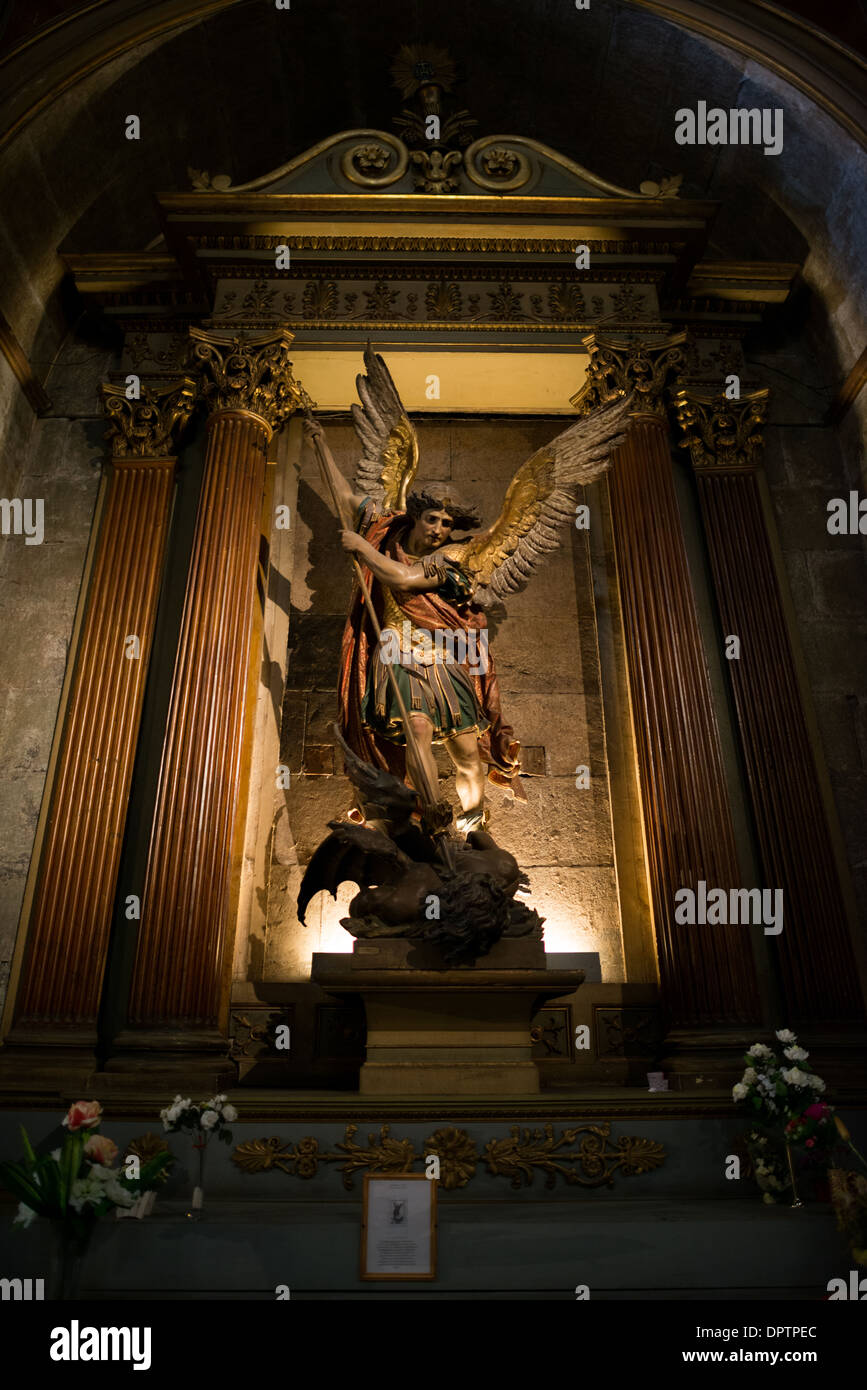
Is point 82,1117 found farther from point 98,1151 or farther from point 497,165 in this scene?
point 497,165

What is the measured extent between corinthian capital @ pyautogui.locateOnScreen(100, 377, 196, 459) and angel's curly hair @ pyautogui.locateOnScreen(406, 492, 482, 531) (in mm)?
2281

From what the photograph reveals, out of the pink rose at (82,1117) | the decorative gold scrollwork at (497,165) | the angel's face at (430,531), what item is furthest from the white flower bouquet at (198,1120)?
the decorative gold scrollwork at (497,165)

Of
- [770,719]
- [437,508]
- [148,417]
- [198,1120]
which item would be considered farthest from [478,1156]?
[148,417]

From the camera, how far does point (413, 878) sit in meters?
5.73

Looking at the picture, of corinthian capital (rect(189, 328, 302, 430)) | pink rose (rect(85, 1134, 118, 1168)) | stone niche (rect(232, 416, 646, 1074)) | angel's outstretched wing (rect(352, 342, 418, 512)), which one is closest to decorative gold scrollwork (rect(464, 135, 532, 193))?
stone niche (rect(232, 416, 646, 1074))

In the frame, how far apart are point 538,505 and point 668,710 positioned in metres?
1.73

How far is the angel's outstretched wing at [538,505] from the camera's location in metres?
7.16

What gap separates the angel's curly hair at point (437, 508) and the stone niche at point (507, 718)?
1273mm

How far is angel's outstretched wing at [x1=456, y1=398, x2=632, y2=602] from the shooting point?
7156 millimetres

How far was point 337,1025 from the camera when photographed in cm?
646

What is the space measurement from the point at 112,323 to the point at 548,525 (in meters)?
4.57

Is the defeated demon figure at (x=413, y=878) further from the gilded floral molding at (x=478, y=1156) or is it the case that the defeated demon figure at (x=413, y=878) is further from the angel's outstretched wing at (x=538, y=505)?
the angel's outstretched wing at (x=538, y=505)

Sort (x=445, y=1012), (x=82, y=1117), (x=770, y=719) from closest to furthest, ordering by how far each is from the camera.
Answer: (x=82, y=1117) → (x=445, y=1012) → (x=770, y=719)
